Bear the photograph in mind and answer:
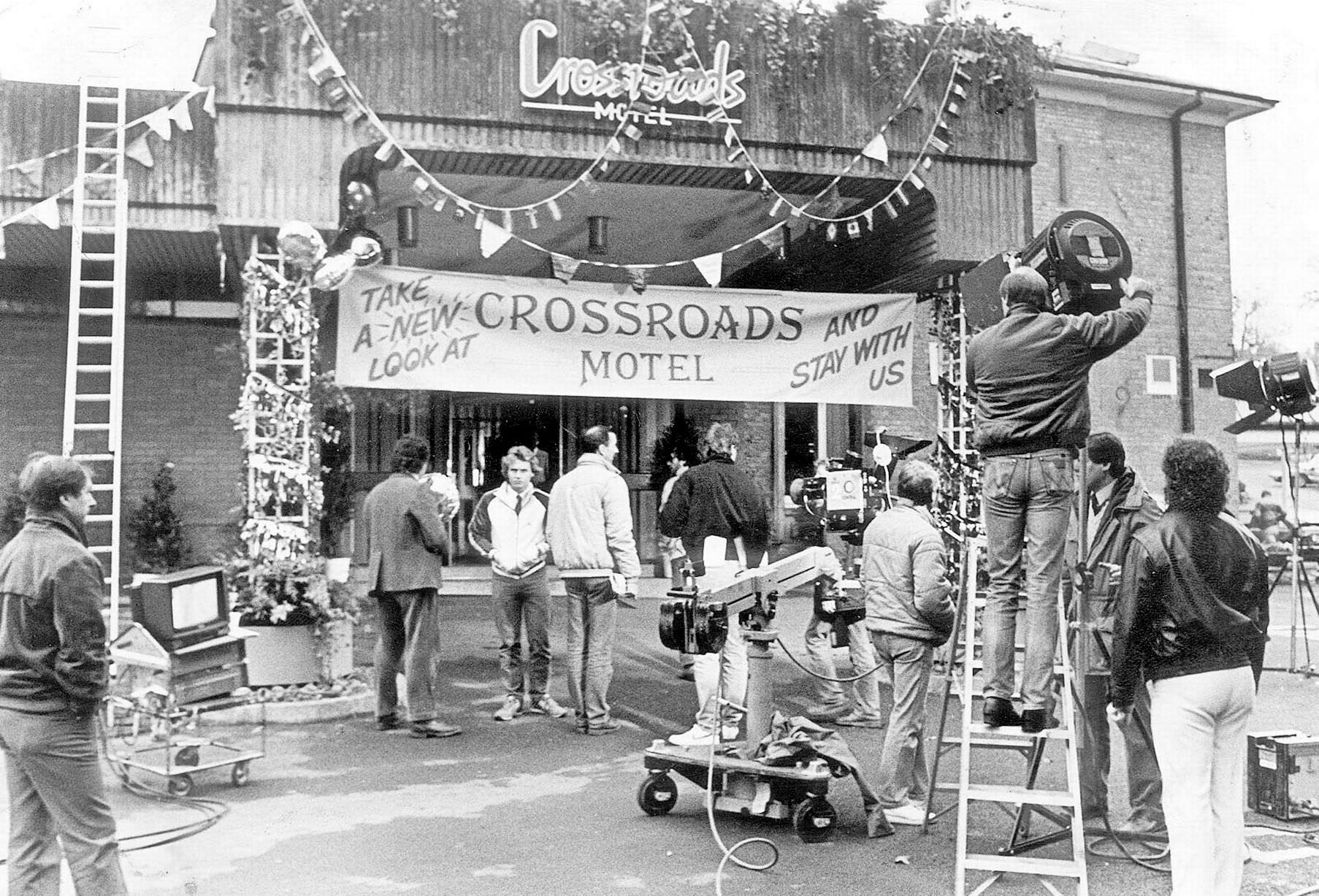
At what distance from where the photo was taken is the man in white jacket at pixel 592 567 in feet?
27.3

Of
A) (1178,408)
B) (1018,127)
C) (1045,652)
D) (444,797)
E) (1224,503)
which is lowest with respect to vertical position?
(444,797)

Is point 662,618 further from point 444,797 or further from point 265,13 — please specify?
point 265,13

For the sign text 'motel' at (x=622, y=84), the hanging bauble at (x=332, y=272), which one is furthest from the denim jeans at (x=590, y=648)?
the sign text 'motel' at (x=622, y=84)

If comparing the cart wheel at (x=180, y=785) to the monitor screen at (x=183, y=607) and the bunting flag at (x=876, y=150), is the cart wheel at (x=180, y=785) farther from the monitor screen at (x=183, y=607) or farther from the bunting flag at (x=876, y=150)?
the bunting flag at (x=876, y=150)

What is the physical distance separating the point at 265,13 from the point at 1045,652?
6898mm

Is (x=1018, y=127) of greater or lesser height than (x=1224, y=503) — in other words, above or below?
above

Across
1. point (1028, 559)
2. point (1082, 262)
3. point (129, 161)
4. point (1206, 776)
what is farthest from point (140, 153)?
point (1206, 776)

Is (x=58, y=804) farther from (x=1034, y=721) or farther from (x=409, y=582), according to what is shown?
(x=1034, y=721)

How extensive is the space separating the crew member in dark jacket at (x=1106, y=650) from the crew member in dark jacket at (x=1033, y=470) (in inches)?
24.2

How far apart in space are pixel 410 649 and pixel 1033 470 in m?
4.53

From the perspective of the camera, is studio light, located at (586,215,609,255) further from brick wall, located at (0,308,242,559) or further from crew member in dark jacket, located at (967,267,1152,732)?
crew member in dark jacket, located at (967,267,1152,732)

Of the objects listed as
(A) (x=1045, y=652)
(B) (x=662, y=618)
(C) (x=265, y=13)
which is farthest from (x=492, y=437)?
(A) (x=1045, y=652)

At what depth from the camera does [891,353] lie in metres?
11.0

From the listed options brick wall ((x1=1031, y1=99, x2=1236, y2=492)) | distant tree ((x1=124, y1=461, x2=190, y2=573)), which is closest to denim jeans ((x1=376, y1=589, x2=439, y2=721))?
distant tree ((x1=124, y1=461, x2=190, y2=573))
